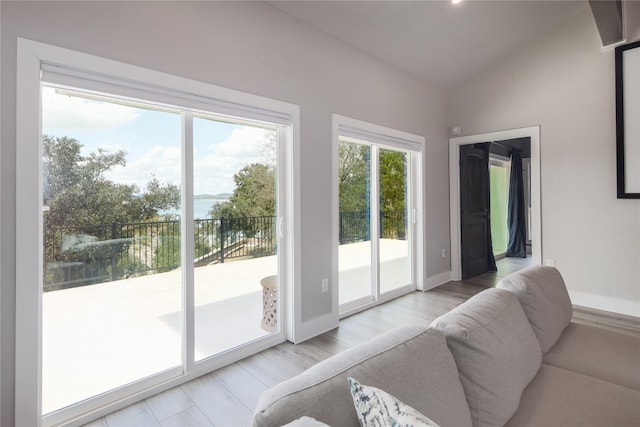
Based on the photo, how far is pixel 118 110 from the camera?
1.94 meters

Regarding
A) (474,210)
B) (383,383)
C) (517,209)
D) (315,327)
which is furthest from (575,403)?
(517,209)

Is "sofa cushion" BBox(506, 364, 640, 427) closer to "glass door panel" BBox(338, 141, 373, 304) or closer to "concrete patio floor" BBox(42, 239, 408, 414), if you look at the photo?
"concrete patio floor" BBox(42, 239, 408, 414)

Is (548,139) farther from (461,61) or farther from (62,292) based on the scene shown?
(62,292)

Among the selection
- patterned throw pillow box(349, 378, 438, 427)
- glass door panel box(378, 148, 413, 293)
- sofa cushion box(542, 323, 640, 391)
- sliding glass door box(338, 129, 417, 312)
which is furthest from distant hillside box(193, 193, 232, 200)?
sofa cushion box(542, 323, 640, 391)

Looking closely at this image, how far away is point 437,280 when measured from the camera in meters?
4.44

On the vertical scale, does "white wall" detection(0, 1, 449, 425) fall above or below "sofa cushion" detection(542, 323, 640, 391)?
above

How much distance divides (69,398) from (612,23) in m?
5.26

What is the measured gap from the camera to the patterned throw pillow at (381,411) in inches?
25.9

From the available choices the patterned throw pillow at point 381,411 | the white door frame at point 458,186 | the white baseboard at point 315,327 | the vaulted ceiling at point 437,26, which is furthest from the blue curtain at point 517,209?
the patterned throw pillow at point 381,411

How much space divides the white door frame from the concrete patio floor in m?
3.10

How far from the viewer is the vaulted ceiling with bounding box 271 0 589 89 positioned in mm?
2803

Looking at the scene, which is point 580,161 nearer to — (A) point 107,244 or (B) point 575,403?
(B) point 575,403

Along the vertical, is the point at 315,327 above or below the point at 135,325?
below

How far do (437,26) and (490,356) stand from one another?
3276mm
